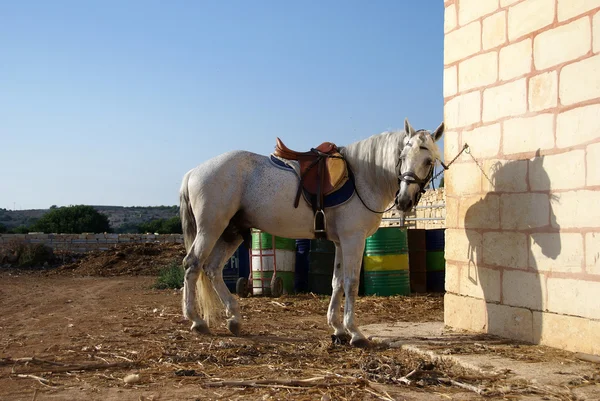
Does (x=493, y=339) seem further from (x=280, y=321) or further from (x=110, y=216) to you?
(x=110, y=216)

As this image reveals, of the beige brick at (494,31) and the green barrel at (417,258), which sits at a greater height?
the beige brick at (494,31)

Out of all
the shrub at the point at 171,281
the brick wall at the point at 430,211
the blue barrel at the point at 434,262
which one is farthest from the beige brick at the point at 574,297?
the brick wall at the point at 430,211

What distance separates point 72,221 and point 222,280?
119ft

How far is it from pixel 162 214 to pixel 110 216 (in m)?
5.66

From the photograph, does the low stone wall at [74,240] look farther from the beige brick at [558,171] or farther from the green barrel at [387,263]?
the beige brick at [558,171]

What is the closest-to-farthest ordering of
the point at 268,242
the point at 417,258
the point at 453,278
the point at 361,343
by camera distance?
the point at 361,343 < the point at 453,278 < the point at 268,242 < the point at 417,258

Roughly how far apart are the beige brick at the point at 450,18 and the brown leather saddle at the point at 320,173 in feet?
6.60

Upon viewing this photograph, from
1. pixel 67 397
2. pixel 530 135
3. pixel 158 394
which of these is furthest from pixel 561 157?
pixel 67 397

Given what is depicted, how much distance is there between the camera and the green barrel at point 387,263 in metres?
10.8

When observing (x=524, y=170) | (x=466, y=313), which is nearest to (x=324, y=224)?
(x=466, y=313)

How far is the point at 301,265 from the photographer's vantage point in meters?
12.0

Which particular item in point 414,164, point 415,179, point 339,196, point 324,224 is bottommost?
point 324,224

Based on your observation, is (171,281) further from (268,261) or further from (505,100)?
(505,100)

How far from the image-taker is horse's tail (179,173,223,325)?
698 centimetres
